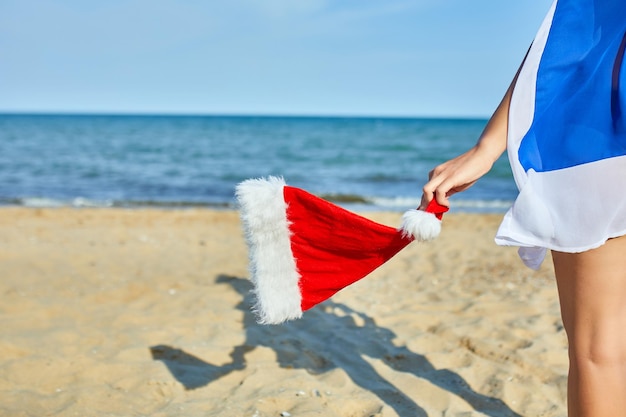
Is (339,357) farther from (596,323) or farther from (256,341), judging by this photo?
(596,323)

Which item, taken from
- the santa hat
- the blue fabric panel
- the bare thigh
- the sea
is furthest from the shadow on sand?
the sea

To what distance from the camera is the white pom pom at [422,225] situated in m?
1.71

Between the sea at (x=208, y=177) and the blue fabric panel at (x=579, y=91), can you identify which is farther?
the sea at (x=208, y=177)

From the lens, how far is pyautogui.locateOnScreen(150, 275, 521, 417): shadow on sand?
331 cm

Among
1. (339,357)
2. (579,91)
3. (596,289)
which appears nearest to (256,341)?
(339,357)

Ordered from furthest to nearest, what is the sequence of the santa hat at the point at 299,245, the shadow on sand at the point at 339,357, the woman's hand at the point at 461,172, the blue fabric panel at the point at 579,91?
the shadow on sand at the point at 339,357
the santa hat at the point at 299,245
the woman's hand at the point at 461,172
the blue fabric panel at the point at 579,91

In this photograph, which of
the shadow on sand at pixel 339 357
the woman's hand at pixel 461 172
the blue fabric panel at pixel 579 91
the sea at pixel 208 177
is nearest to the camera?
the blue fabric panel at pixel 579 91

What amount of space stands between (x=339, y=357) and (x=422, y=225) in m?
2.30

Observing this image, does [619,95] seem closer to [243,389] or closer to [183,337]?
[243,389]

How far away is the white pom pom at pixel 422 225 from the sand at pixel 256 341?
1.64 m

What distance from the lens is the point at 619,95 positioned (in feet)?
Answer: 4.95

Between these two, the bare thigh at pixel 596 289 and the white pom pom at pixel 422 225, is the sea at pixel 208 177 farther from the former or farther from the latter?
the bare thigh at pixel 596 289

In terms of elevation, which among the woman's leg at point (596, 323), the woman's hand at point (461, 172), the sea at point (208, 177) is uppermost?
the woman's hand at point (461, 172)

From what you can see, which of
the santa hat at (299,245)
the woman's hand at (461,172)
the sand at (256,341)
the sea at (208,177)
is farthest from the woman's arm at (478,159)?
the sea at (208,177)
